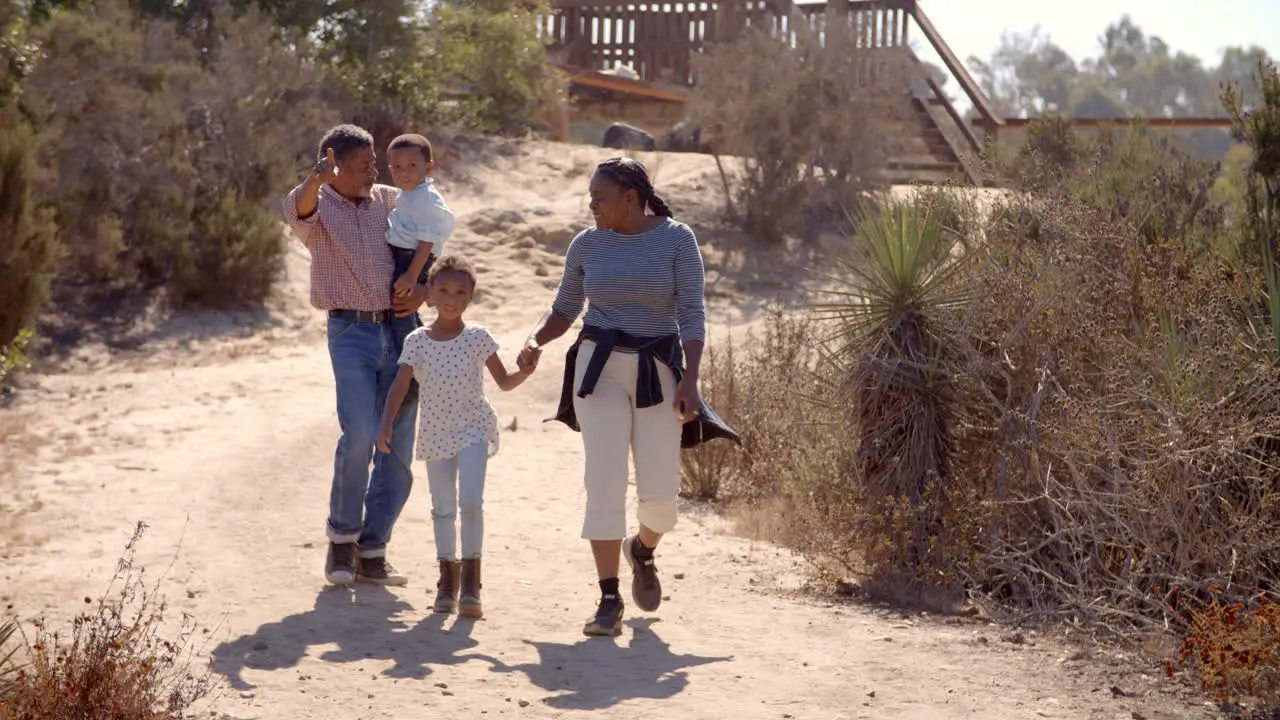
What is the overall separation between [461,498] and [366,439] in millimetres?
518

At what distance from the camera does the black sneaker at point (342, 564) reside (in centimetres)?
630

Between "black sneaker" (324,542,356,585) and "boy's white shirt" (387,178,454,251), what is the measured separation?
125 cm

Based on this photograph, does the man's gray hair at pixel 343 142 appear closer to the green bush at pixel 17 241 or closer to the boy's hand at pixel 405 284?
the boy's hand at pixel 405 284

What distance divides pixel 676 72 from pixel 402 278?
17.1m

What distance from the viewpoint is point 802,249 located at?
16.1 meters

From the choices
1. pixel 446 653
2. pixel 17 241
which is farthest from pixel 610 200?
pixel 17 241

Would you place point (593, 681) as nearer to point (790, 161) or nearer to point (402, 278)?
point (402, 278)

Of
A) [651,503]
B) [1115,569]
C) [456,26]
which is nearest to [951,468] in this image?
[1115,569]

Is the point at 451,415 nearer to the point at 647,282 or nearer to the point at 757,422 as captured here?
the point at 647,282

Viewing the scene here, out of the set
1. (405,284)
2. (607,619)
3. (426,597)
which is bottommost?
(426,597)

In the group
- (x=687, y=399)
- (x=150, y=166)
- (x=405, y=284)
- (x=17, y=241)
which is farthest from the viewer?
(x=150, y=166)

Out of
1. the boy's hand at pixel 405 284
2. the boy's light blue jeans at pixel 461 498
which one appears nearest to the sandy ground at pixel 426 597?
the boy's light blue jeans at pixel 461 498

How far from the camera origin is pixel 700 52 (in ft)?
63.7

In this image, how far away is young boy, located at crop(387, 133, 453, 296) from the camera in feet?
20.1
